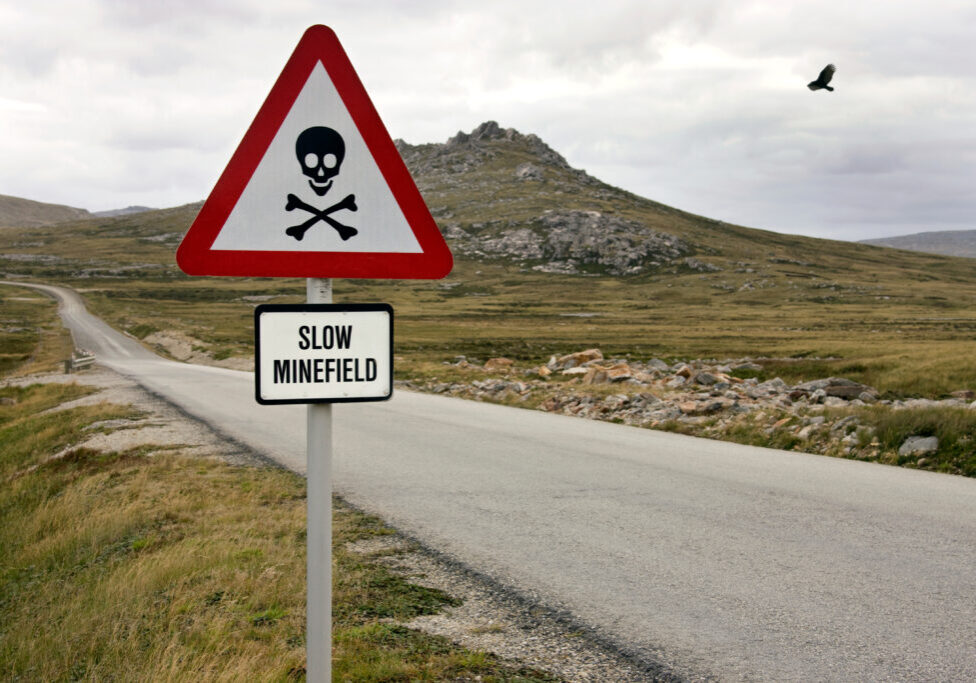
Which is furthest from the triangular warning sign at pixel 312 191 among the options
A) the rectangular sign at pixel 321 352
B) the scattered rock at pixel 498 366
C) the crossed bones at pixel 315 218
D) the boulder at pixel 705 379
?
the scattered rock at pixel 498 366

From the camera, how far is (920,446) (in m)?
10.6

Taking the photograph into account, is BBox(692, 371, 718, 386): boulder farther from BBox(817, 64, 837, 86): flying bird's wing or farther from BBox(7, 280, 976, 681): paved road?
BBox(817, 64, 837, 86): flying bird's wing

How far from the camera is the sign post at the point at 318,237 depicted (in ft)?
8.08

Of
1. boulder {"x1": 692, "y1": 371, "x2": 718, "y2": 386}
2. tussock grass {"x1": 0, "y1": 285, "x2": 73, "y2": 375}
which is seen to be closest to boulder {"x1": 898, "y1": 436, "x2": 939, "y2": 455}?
boulder {"x1": 692, "y1": 371, "x2": 718, "y2": 386}

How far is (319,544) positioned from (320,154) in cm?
136

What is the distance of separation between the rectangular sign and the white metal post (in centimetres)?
7

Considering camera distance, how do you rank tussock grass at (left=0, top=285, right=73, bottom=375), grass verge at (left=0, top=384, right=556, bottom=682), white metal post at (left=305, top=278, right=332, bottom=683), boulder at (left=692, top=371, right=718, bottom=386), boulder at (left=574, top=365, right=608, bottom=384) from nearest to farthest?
white metal post at (left=305, top=278, right=332, bottom=683) → grass verge at (left=0, top=384, right=556, bottom=682) → boulder at (left=574, top=365, right=608, bottom=384) → boulder at (left=692, top=371, right=718, bottom=386) → tussock grass at (left=0, top=285, right=73, bottom=375)

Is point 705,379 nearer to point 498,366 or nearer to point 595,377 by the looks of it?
point 595,377

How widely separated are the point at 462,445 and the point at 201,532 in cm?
542

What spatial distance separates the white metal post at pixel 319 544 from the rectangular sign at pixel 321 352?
0.22ft

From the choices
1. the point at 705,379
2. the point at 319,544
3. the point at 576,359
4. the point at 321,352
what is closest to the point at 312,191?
the point at 321,352

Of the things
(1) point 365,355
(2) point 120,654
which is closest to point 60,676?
(2) point 120,654

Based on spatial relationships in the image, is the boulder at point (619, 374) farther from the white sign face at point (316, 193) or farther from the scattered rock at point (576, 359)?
the white sign face at point (316, 193)

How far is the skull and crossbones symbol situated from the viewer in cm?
257
